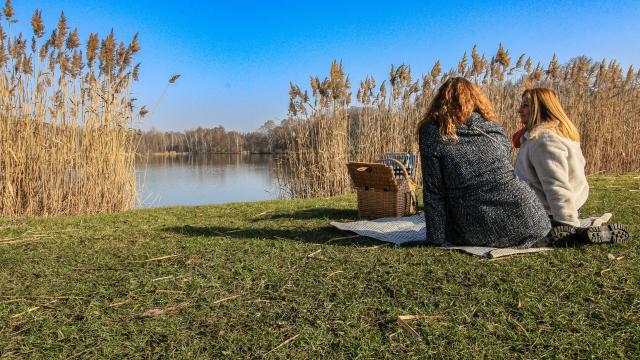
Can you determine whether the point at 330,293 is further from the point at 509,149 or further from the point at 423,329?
the point at 509,149

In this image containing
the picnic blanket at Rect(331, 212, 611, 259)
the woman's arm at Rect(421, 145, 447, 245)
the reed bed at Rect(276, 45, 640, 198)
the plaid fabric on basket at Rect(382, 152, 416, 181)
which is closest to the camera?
the picnic blanket at Rect(331, 212, 611, 259)

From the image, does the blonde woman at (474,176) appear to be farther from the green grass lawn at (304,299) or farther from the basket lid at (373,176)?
the basket lid at (373,176)

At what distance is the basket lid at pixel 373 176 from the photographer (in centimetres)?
451

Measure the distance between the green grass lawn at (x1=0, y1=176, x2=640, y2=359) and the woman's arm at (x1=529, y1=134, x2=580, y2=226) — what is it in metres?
0.32

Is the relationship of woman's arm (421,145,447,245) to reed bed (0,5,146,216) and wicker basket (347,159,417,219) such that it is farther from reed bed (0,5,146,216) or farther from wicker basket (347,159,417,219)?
reed bed (0,5,146,216)

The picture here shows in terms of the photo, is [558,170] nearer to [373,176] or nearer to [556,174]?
[556,174]

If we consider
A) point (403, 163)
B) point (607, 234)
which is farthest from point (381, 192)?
point (607, 234)

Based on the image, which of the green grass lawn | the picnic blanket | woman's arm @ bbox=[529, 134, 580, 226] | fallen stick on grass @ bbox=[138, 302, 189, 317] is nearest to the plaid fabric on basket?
the picnic blanket

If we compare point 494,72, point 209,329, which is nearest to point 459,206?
point 209,329

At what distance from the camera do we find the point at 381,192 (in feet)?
15.3

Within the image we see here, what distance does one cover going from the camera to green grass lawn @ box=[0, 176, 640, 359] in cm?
191

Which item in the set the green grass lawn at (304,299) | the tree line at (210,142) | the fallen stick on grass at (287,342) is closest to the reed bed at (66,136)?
the green grass lawn at (304,299)

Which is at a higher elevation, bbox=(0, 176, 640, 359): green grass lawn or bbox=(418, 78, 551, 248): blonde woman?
bbox=(418, 78, 551, 248): blonde woman

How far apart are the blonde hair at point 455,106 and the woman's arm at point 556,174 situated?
471 millimetres
